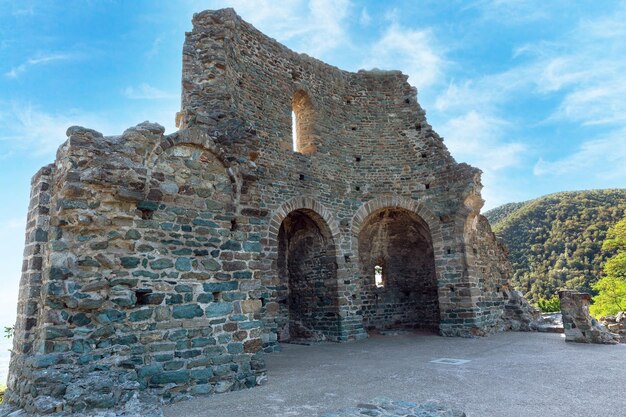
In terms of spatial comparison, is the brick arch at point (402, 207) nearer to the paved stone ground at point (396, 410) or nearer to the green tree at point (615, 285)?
the paved stone ground at point (396, 410)

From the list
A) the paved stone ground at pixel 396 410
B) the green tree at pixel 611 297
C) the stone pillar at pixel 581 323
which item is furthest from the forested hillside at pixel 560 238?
the paved stone ground at pixel 396 410

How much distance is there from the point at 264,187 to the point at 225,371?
5.44 meters

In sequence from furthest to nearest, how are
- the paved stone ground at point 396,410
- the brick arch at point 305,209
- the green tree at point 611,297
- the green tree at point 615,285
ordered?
1. the green tree at point 615,285
2. the green tree at point 611,297
3. the brick arch at point 305,209
4. the paved stone ground at point 396,410

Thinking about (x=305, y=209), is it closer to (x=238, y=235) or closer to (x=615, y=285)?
(x=238, y=235)

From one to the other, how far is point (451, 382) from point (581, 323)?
5239 millimetres

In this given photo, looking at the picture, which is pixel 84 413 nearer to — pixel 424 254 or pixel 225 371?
pixel 225 371

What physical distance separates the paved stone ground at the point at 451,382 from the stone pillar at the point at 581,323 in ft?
1.33

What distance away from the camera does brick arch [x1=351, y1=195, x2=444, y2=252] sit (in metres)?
11.7

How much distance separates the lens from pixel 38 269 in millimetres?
4688

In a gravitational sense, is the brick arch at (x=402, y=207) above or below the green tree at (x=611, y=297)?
above

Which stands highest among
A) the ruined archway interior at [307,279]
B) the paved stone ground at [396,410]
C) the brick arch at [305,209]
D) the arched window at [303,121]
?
the arched window at [303,121]

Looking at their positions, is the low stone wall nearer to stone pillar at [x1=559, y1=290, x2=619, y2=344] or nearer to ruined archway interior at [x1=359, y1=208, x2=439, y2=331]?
stone pillar at [x1=559, y1=290, x2=619, y2=344]

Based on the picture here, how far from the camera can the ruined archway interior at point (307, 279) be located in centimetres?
1111

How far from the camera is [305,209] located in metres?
10.9
